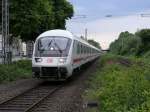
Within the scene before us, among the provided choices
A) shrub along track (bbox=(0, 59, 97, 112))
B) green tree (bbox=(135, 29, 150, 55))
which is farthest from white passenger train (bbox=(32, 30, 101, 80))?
green tree (bbox=(135, 29, 150, 55))

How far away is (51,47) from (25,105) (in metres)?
9.21

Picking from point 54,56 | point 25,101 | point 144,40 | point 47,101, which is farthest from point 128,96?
point 144,40

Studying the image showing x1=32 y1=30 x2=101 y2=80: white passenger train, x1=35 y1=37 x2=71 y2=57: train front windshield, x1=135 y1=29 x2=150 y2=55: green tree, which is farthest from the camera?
x1=135 y1=29 x2=150 y2=55: green tree

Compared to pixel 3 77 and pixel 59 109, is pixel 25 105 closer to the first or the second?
pixel 59 109

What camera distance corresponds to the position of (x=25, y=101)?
1962 centimetres

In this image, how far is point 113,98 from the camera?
15094mm

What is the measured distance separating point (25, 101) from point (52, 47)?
784 cm

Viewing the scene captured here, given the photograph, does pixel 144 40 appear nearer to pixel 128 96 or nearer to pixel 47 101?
pixel 47 101

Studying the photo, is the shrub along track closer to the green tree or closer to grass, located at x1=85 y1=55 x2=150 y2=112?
grass, located at x1=85 y1=55 x2=150 y2=112

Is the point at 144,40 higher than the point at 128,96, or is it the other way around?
the point at 128,96

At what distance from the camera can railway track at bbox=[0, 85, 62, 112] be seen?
56.1 ft

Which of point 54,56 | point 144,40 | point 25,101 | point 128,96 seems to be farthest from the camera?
point 144,40

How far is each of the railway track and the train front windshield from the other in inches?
88.3

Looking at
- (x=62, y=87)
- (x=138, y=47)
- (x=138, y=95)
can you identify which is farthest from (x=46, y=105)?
(x=138, y=47)
